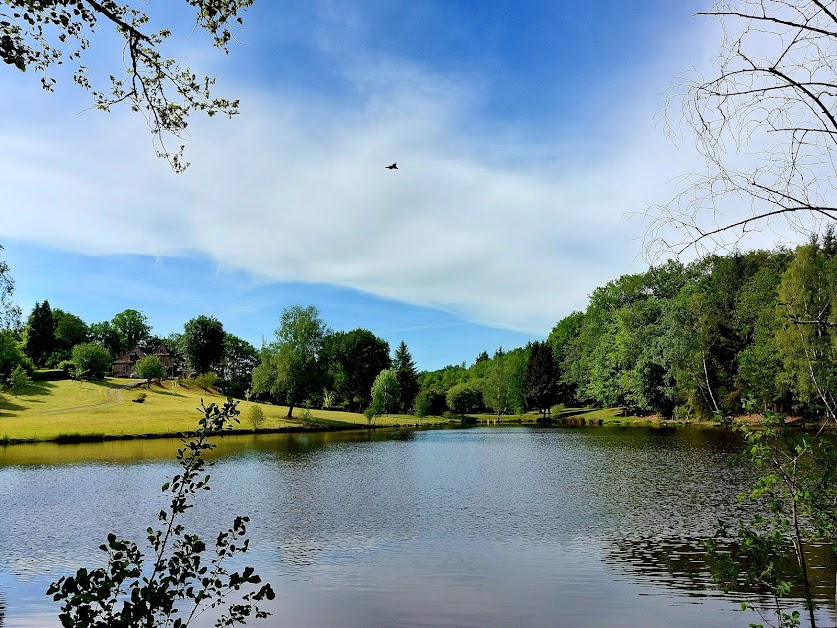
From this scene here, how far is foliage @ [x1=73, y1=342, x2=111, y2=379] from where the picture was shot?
83938mm

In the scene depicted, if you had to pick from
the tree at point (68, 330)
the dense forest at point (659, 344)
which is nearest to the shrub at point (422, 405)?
the dense forest at point (659, 344)

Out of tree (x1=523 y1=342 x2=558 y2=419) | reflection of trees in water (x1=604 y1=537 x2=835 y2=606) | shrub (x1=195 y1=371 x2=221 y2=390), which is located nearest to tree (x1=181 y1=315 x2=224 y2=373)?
shrub (x1=195 y1=371 x2=221 y2=390)

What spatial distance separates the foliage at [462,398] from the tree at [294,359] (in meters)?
41.0

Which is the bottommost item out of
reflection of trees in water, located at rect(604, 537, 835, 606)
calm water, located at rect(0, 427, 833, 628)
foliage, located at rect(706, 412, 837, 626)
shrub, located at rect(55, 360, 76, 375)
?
calm water, located at rect(0, 427, 833, 628)

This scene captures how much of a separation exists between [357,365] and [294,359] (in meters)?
36.9

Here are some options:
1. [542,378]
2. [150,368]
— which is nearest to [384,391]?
[542,378]

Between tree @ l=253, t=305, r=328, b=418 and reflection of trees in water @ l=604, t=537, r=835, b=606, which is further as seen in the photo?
tree @ l=253, t=305, r=328, b=418

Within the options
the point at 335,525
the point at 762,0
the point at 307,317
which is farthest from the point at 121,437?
the point at 762,0

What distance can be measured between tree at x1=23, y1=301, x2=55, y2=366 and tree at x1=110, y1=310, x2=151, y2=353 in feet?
129

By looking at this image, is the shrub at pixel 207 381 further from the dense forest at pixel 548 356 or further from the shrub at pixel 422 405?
the shrub at pixel 422 405

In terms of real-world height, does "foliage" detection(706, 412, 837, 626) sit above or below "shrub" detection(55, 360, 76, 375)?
below

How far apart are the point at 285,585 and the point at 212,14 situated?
11.2m

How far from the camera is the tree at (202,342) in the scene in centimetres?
11206

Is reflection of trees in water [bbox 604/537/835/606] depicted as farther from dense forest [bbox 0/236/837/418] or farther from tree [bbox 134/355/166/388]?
tree [bbox 134/355/166/388]
